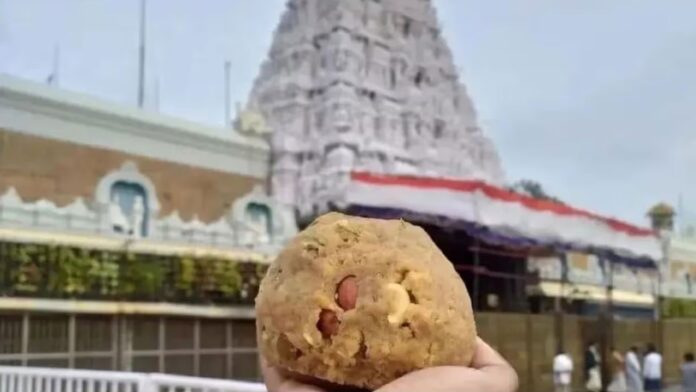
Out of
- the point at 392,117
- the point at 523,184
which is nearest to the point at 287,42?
the point at 392,117

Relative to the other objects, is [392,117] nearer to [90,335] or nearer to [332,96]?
[332,96]

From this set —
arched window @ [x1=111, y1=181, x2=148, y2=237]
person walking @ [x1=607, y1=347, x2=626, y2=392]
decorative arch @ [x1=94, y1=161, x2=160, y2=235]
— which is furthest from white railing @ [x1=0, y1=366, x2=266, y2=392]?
decorative arch @ [x1=94, y1=161, x2=160, y2=235]

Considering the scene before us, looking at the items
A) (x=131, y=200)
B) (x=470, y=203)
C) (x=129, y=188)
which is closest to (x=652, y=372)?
(x=470, y=203)

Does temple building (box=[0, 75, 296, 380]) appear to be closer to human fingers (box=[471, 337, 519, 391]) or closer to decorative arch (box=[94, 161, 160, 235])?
decorative arch (box=[94, 161, 160, 235])

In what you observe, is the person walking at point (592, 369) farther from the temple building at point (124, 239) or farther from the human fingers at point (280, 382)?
the human fingers at point (280, 382)

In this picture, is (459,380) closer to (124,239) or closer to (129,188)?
(124,239)

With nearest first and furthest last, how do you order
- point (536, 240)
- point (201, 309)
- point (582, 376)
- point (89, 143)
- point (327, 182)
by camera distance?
point (201, 309)
point (536, 240)
point (582, 376)
point (89, 143)
point (327, 182)
